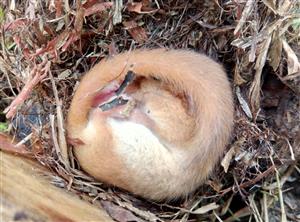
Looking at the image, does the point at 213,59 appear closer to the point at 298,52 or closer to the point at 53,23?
the point at 298,52

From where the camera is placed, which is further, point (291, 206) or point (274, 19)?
point (291, 206)

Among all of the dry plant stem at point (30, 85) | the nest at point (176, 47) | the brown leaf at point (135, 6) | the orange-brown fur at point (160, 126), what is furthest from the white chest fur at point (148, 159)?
the brown leaf at point (135, 6)

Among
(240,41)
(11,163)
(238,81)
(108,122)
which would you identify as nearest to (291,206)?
(238,81)

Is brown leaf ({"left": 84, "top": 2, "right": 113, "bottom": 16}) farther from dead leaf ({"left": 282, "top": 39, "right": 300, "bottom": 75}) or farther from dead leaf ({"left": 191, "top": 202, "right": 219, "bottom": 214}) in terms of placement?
dead leaf ({"left": 191, "top": 202, "right": 219, "bottom": 214})

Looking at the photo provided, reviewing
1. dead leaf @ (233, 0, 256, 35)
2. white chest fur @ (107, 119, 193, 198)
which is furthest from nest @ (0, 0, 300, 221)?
white chest fur @ (107, 119, 193, 198)

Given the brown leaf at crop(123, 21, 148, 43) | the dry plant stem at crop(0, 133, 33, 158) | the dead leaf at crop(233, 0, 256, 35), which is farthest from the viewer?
the brown leaf at crop(123, 21, 148, 43)

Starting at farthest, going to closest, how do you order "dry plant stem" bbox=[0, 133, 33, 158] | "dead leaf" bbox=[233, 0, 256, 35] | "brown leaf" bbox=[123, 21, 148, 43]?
"brown leaf" bbox=[123, 21, 148, 43] < "dead leaf" bbox=[233, 0, 256, 35] < "dry plant stem" bbox=[0, 133, 33, 158]

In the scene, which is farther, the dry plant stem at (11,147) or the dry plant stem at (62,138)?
the dry plant stem at (62,138)

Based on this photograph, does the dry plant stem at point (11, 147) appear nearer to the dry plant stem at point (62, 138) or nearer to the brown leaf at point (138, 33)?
the dry plant stem at point (62, 138)
